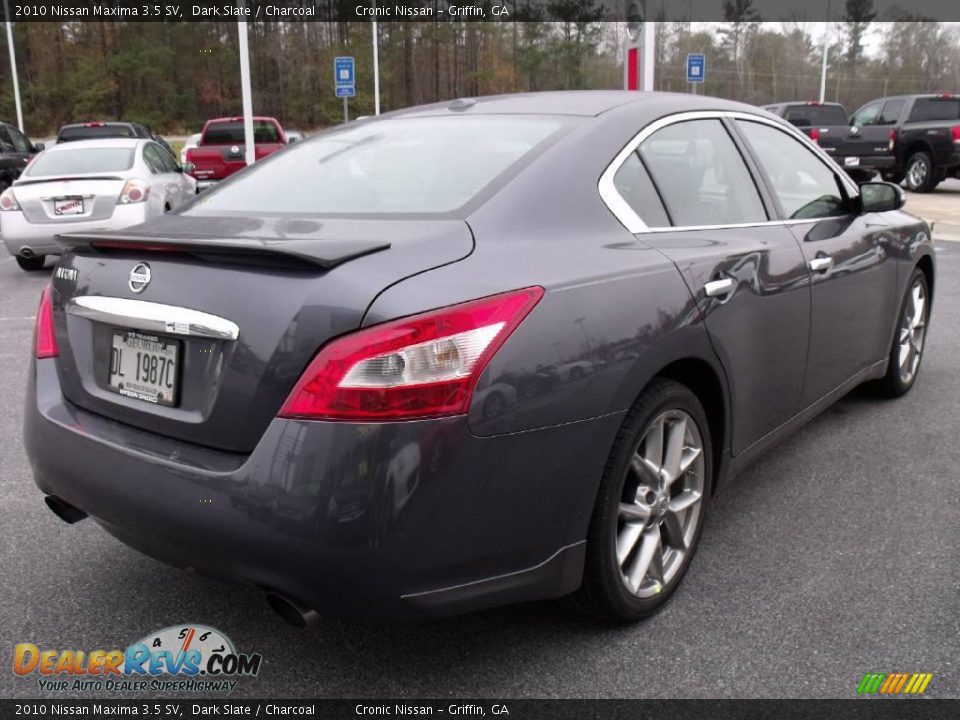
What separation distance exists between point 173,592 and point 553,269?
1.61 metres

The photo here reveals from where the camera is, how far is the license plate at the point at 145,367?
2.20 metres

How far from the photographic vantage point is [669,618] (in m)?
2.66

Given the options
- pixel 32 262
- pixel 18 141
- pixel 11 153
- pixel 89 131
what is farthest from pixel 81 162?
pixel 89 131

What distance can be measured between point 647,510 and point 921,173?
17.7 m

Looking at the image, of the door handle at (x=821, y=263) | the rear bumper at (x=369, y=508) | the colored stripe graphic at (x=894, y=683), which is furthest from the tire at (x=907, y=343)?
the rear bumper at (x=369, y=508)

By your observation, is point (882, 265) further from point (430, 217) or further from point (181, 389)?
point (181, 389)

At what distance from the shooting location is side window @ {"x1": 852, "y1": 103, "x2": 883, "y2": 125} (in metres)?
18.9

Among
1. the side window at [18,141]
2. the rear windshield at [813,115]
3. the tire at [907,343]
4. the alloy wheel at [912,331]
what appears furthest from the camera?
the rear windshield at [813,115]

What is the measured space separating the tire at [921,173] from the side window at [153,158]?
14.2 meters

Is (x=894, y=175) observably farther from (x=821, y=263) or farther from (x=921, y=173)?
(x=821, y=263)

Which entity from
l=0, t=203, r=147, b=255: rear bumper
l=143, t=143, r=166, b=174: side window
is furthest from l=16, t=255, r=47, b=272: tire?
l=143, t=143, r=166, b=174: side window

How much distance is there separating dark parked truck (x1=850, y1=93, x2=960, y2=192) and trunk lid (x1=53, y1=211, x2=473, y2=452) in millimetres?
17564

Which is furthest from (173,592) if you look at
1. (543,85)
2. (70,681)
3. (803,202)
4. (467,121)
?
(543,85)

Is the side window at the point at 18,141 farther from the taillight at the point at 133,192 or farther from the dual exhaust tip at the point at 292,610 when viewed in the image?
the dual exhaust tip at the point at 292,610
